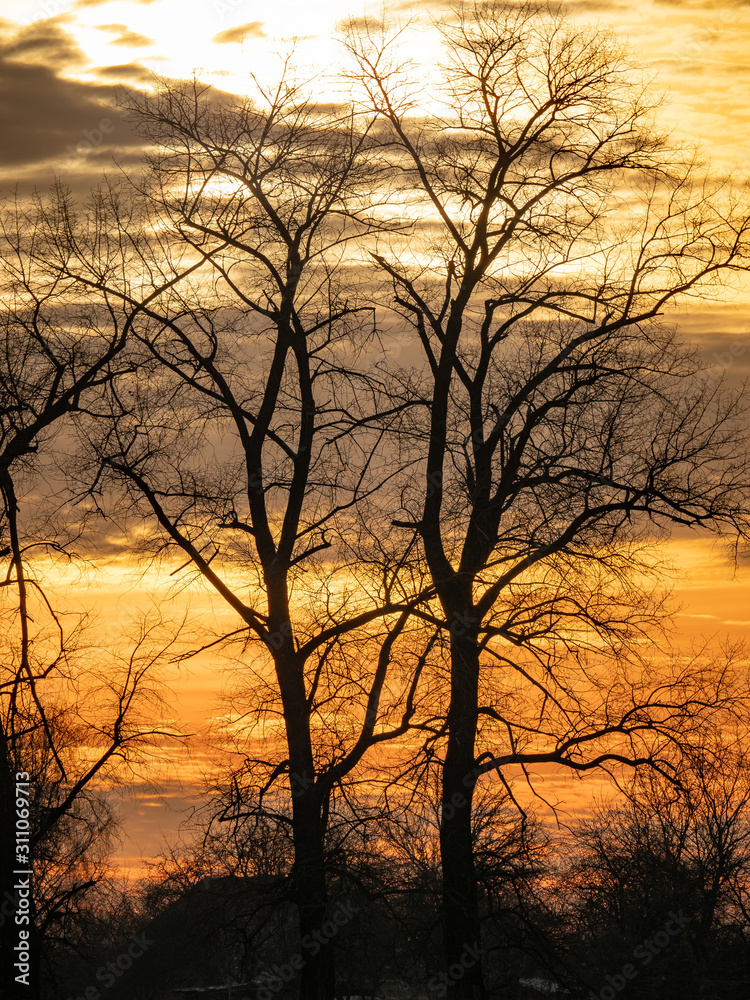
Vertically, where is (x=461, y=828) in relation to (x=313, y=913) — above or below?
above

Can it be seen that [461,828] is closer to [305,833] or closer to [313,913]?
[305,833]

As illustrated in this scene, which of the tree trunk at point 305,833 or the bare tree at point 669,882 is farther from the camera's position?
the bare tree at point 669,882

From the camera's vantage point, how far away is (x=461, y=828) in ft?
52.0

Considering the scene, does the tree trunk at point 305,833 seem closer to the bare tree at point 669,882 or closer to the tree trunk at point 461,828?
the tree trunk at point 461,828

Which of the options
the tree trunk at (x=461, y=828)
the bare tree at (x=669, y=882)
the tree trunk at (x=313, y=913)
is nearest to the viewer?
the tree trunk at (x=461, y=828)

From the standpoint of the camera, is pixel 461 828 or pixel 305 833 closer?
pixel 461 828

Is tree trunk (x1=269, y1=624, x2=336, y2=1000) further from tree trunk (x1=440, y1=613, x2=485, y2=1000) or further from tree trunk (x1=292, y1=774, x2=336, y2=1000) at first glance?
tree trunk (x1=440, y1=613, x2=485, y2=1000)

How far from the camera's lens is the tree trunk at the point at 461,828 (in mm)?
15297

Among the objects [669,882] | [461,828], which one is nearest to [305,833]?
[461,828]

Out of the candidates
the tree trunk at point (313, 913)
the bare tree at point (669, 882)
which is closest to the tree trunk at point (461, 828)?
the tree trunk at point (313, 913)

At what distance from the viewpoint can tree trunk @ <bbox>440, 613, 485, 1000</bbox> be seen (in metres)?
15.3

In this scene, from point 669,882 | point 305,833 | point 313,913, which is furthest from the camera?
point 669,882

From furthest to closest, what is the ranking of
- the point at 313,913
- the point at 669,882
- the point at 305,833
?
1. the point at 669,882
2. the point at 305,833
3. the point at 313,913

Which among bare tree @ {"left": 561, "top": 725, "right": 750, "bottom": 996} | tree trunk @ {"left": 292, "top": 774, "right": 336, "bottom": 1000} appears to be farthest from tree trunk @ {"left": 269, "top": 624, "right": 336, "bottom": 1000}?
bare tree @ {"left": 561, "top": 725, "right": 750, "bottom": 996}
